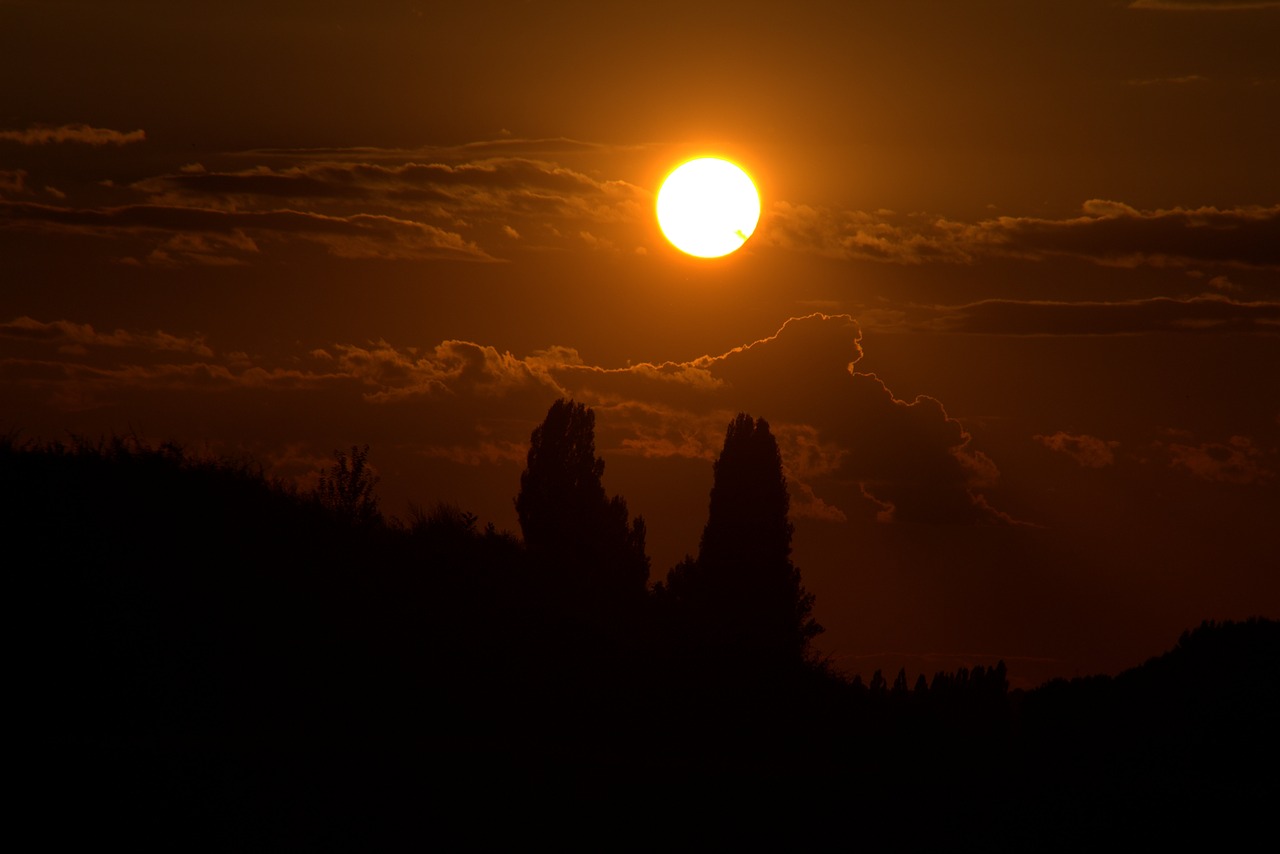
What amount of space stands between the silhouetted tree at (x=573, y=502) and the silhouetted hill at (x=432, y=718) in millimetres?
19725

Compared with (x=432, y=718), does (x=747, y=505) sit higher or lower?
higher

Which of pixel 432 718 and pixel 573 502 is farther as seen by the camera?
pixel 573 502

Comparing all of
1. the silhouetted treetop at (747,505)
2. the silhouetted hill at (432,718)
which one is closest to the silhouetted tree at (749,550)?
the silhouetted treetop at (747,505)

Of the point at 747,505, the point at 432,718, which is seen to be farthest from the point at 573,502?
the point at 432,718

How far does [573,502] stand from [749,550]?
6684mm

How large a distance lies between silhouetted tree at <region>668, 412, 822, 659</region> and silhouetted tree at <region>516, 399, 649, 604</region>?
235 cm

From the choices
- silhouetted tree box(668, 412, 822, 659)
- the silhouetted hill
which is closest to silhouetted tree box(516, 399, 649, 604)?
silhouetted tree box(668, 412, 822, 659)

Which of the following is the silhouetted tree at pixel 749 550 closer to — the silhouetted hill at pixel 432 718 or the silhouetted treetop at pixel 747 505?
the silhouetted treetop at pixel 747 505

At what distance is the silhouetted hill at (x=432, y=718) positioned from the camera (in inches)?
588

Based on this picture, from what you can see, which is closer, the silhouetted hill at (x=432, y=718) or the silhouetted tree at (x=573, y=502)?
the silhouetted hill at (x=432, y=718)

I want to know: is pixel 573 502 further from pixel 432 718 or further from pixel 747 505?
pixel 432 718

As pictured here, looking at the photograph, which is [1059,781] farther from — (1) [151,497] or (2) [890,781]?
(1) [151,497]

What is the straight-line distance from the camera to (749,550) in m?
47.6

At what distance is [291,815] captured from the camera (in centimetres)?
1441
